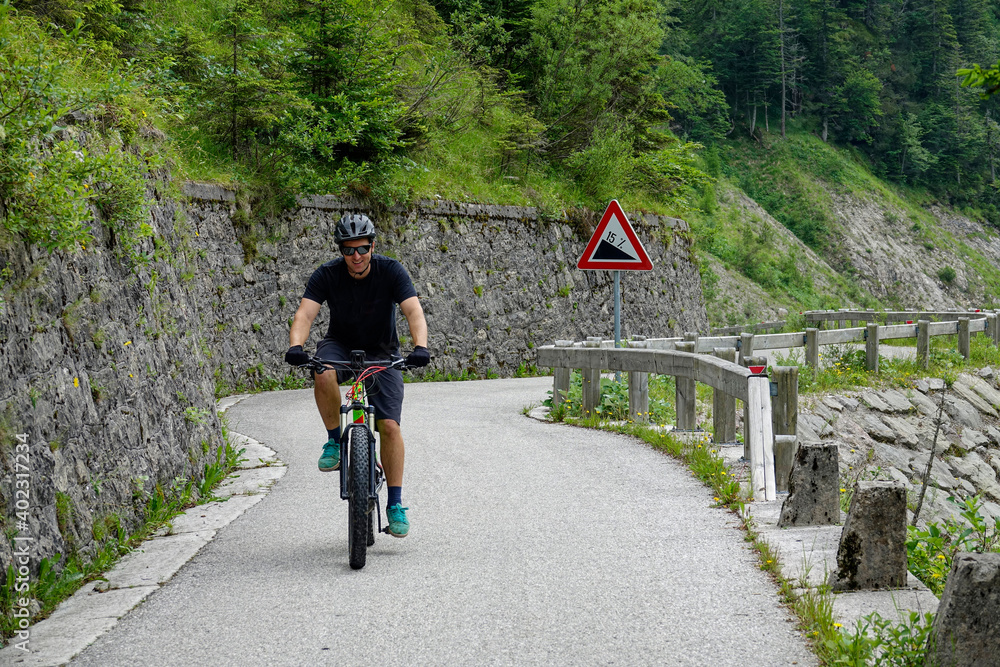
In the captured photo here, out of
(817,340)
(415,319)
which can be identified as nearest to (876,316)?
(817,340)

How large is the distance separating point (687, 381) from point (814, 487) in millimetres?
4579

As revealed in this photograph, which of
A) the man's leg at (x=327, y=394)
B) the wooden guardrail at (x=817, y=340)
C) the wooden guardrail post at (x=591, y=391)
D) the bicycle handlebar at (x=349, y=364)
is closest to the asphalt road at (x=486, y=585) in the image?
the man's leg at (x=327, y=394)

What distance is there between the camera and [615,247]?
12.6 m

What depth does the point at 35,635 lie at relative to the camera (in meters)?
4.37

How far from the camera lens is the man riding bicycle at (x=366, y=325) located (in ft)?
19.1

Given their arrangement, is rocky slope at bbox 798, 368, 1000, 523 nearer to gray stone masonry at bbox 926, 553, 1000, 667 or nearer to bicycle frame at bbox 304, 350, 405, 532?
bicycle frame at bbox 304, 350, 405, 532

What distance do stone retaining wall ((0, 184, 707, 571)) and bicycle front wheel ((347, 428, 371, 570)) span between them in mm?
1600

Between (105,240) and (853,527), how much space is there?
534 centimetres

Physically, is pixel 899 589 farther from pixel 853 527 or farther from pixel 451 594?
pixel 451 594

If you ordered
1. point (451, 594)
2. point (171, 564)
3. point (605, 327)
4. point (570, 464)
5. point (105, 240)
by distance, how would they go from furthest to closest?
point (605, 327), point (570, 464), point (105, 240), point (171, 564), point (451, 594)

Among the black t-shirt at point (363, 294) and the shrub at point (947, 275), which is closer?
the black t-shirt at point (363, 294)

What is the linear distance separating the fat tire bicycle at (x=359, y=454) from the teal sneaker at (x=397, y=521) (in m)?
0.15

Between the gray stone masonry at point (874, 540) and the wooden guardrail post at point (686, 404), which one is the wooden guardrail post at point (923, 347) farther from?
the gray stone masonry at point (874, 540)

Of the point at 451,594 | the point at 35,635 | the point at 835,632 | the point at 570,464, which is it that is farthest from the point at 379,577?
the point at 570,464
